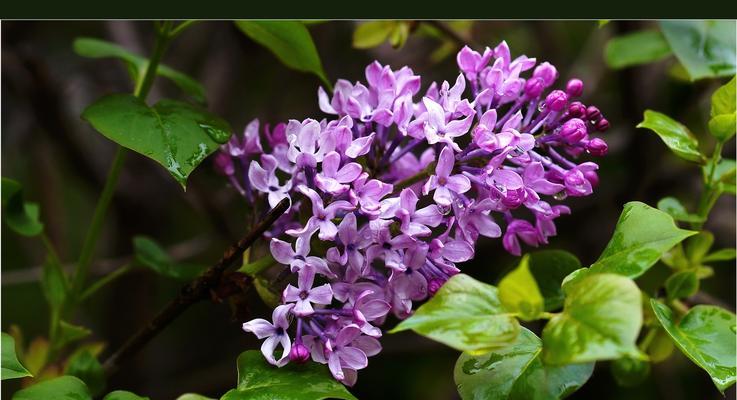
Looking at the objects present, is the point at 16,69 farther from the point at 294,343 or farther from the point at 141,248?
the point at 294,343

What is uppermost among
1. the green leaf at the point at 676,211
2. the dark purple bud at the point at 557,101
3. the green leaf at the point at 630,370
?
the dark purple bud at the point at 557,101

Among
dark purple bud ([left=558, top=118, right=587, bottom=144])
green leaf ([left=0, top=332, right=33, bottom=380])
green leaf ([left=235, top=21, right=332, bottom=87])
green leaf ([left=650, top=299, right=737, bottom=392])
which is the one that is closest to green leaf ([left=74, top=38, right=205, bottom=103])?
green leaf ([left=235, top=21, right=332, bottom=87])

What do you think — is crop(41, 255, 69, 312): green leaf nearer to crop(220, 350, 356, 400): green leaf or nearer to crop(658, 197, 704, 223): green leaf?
crop(220, 350, 356, 400): green leaf

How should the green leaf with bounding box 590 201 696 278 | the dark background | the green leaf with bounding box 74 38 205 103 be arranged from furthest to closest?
the dark background → the green leaf with bounding box 74 38 205 103 → the green leaf with bounding box 590 201 696 278

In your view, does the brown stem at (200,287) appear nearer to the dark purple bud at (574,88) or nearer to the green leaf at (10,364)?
the green leaf at (10,364)

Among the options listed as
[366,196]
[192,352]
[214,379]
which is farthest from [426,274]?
[192,352]

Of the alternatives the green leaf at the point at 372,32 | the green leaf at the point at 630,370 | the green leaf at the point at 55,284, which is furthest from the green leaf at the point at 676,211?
the green leaf at the point at 55,284
